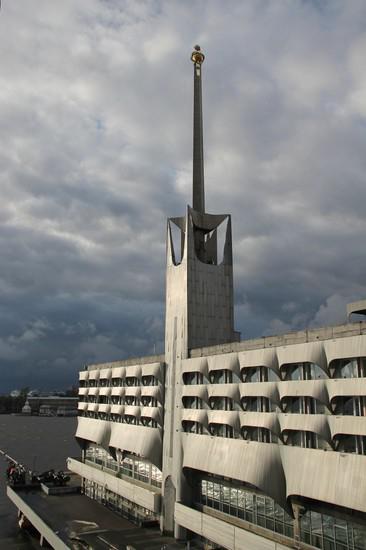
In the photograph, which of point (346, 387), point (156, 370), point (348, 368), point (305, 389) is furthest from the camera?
point (156, 370)

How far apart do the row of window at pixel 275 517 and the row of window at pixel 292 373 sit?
10.2 meters

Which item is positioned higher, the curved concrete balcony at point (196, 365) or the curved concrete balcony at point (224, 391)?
the curved concrete balcony at point (196, 365)

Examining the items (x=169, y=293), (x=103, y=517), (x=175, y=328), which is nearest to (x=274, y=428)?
(x=175, y=328)

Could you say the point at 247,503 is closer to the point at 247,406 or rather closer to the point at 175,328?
the point at 247,406

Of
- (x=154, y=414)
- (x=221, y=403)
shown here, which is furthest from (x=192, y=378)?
(x=154, y=414)

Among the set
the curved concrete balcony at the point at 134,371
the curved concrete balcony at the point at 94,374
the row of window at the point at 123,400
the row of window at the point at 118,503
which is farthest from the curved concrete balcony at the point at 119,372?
the row of window at the point at 118,503

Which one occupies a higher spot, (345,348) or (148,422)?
(345,348)

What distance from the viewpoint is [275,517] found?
43406 mm

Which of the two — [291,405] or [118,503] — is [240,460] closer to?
[291,405]

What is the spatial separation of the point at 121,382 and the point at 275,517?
35.4 metres

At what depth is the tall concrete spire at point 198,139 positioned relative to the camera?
228 ft

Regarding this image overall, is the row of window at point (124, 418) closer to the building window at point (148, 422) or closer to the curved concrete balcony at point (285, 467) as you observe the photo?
the building window at point (148, 422)

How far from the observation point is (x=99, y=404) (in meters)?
79.8

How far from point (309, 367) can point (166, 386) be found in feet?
79.3
